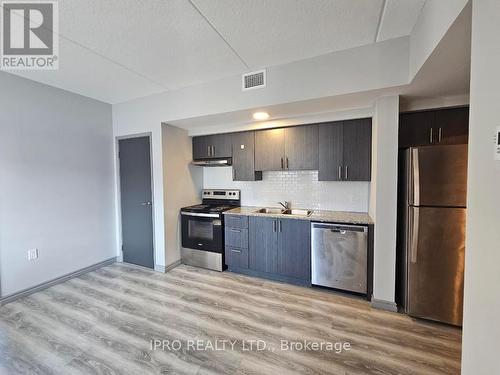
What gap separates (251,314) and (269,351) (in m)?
0.50

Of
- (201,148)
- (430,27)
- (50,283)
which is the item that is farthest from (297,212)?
(50,283)

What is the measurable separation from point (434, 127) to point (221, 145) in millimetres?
2704

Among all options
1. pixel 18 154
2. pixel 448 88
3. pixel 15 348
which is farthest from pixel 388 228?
pixel 18 154

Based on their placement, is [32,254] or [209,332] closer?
[209,332]

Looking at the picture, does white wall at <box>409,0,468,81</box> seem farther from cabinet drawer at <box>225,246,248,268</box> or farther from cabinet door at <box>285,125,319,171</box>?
cabinet drawer at <box>225,246,248,268</box>

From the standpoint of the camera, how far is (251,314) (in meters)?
2.26

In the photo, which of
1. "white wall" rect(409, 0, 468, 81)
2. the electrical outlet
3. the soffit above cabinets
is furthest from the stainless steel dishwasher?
the electrical outlet

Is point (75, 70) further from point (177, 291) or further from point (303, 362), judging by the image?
point (303, 362)

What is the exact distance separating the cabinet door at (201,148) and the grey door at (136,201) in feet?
2.43

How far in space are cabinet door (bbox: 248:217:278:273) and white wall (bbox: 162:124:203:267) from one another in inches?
48.7

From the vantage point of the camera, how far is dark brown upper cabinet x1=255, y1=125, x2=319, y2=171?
299 centimetres

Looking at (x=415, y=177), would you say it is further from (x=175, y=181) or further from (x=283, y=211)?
(x=175, y=181)

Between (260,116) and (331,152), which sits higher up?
(260,116)

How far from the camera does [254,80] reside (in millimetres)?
2508
